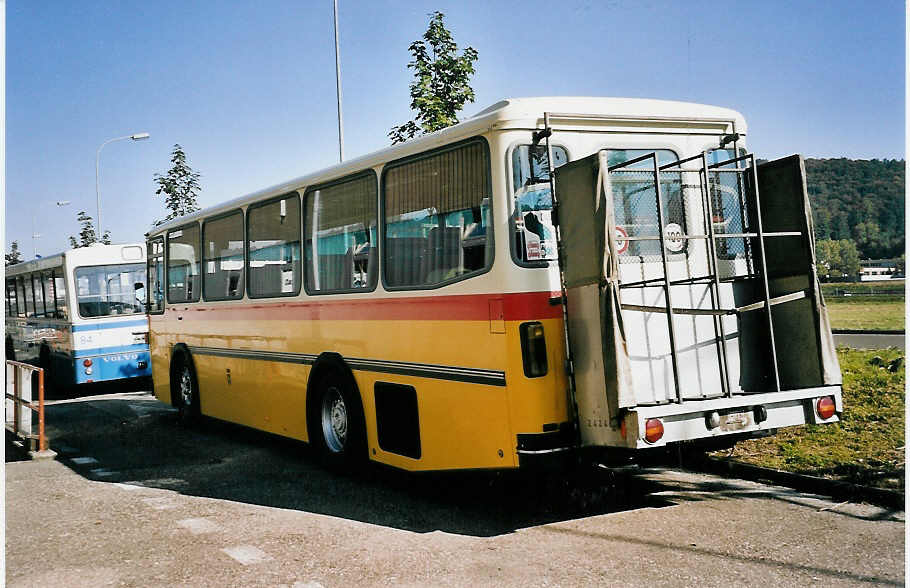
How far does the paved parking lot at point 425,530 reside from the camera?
5.66 meters

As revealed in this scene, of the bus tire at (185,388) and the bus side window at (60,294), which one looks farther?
the bus side window at (60,294)

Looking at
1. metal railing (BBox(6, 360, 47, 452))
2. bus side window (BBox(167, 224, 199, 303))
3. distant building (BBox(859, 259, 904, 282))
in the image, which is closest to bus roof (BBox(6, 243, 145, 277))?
bus side window (BBox(167, 224, 199, 303))

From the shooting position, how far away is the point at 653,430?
238 inches

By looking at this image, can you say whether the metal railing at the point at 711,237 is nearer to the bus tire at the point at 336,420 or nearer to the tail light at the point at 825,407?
the tail light at the point at 825,407

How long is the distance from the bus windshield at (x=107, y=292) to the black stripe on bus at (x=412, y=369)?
8225 millimetres

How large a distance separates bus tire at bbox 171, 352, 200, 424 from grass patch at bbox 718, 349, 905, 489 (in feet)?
25.0

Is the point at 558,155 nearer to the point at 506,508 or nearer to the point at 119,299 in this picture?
the point at 506,508

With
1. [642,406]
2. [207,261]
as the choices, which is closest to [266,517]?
[642,406]

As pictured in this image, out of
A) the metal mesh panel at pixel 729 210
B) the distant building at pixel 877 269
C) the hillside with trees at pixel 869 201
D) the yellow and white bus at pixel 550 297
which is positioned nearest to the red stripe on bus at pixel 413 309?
the yellow and white bus at pixel 550 297

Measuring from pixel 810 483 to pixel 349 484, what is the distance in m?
4.13

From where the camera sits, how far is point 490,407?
6734 millimetres

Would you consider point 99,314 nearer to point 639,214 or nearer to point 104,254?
point 104,254

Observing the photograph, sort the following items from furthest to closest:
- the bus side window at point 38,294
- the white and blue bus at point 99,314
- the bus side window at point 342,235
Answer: the bus side window at point 38,294 < the white and blue bus at point 99,314 < the bus side window at point 342,235

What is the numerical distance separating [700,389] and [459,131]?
269 cm
